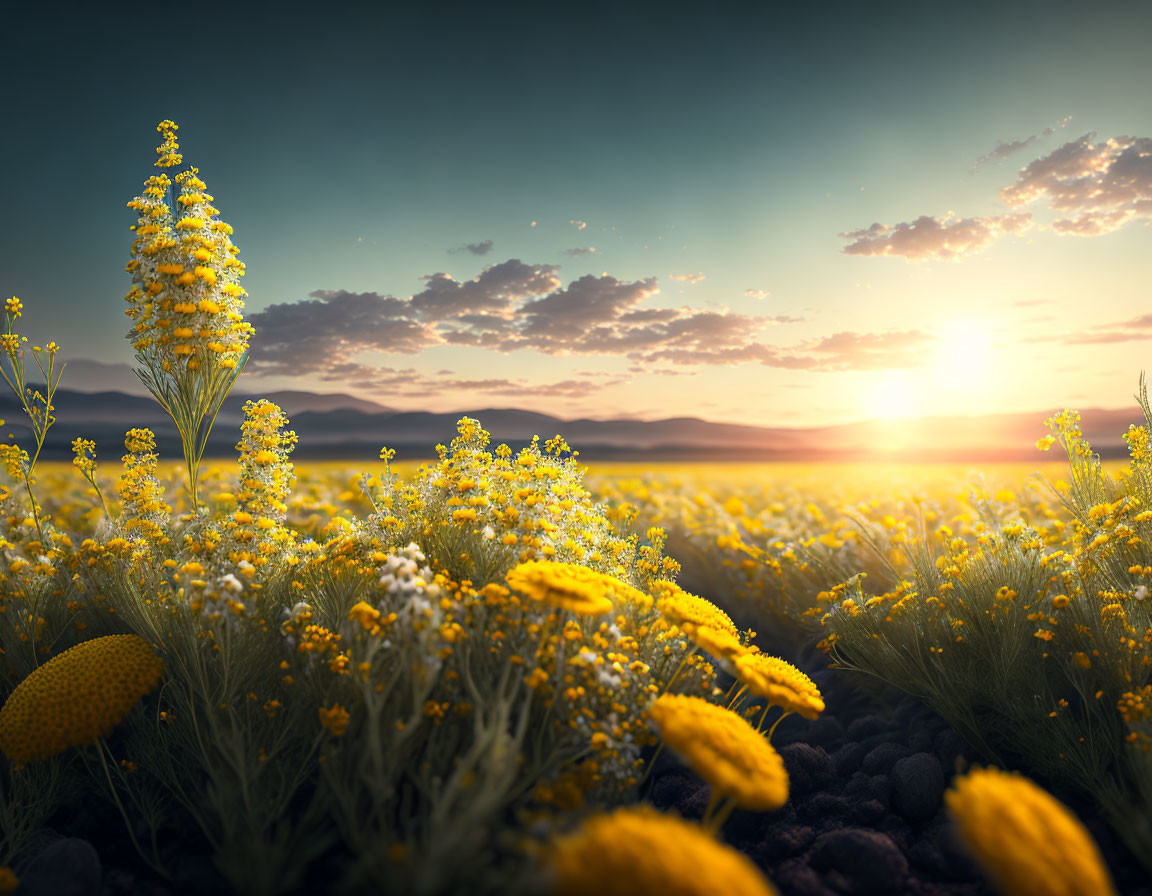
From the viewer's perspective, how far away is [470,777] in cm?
252

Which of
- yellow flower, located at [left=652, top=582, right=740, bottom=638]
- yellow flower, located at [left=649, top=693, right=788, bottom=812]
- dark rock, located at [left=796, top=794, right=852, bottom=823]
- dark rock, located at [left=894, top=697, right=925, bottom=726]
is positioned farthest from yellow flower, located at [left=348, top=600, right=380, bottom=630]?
dark rock, located at [left=894, top=697, right=925, bottom=726]

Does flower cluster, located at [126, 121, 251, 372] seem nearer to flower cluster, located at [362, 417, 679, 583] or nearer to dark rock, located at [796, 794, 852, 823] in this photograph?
flower cluster, located at [362, 417, 679, 583]

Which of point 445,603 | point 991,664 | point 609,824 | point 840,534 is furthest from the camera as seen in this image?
point 840,534

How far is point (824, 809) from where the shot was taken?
3.91 m

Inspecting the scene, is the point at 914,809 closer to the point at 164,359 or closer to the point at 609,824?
the point at 609,824

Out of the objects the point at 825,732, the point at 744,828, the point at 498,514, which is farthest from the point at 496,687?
the point at 825,732

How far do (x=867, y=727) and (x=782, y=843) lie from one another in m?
1.81

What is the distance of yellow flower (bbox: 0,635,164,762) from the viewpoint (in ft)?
12.1

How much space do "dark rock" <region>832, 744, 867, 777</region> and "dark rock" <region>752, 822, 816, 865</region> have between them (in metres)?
0.90

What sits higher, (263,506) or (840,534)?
(263,506)

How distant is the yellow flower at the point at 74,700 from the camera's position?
369 cm

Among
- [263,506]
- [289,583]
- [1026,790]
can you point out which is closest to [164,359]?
Answer: [263,506]

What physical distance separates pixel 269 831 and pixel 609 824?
2.31 m

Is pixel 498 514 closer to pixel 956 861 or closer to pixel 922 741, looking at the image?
pixel 956 861
